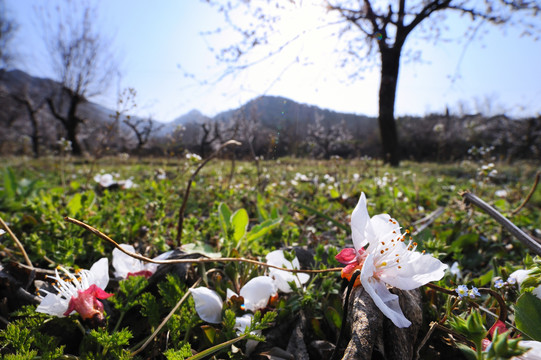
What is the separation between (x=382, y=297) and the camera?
684 mm

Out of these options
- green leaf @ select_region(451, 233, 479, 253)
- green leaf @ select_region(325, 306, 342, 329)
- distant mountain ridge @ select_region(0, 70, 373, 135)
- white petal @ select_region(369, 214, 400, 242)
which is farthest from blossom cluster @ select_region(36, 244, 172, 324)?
green leaf @ select_region(451, 233, 479, 253)

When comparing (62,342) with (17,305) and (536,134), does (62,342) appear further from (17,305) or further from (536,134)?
(536,134)

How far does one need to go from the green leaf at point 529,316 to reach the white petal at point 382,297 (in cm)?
27

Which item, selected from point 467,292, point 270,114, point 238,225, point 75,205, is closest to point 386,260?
point 467,292

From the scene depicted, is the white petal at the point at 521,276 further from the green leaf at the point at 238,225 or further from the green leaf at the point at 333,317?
the green leaf at the point at 238,225

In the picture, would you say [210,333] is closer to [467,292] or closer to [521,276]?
[467,292]

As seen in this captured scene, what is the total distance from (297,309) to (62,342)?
0.70 meters

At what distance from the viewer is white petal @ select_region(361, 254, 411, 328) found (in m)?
0.61

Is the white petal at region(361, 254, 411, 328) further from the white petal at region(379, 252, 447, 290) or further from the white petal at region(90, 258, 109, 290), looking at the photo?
the white petal at region(90, 258, 109, 290)

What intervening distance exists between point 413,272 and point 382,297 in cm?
11

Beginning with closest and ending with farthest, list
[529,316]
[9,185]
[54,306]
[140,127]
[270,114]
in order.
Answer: [529,316]
[54,306]
[9,185]
[270,114]
[140,127]

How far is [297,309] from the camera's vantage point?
969 mm

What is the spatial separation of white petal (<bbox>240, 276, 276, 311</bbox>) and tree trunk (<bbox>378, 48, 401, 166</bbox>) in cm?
1190

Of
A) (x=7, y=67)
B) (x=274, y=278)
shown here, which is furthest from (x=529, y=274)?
Answer: (x=7, y=67)
